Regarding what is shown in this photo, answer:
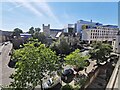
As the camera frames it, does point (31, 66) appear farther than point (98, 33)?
No

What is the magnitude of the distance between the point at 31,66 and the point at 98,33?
2608cm

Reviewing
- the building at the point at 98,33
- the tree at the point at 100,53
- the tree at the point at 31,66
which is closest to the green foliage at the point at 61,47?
the tree at the point at 100,53

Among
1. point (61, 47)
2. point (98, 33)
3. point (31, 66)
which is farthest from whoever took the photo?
point (98, 33)

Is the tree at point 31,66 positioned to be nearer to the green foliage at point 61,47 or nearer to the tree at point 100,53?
the tree at point 100,53

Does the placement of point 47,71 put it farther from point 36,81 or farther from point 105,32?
point 105,32

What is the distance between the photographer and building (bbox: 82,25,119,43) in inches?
1108

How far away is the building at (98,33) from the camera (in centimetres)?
2814

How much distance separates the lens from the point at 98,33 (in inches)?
1165

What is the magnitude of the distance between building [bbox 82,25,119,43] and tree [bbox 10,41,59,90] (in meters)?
22.4

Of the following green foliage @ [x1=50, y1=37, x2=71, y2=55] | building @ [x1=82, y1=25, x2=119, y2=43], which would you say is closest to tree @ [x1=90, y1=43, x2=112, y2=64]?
green foliage @ [x1=50, y1=37, x2=71, y2=55]

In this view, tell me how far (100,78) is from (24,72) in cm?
289

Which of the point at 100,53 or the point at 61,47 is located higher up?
the point at 61,47

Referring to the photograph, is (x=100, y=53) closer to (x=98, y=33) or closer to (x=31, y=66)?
(x=31, y=66)

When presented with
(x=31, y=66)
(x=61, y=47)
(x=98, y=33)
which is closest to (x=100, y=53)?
(x=61, y=47)
